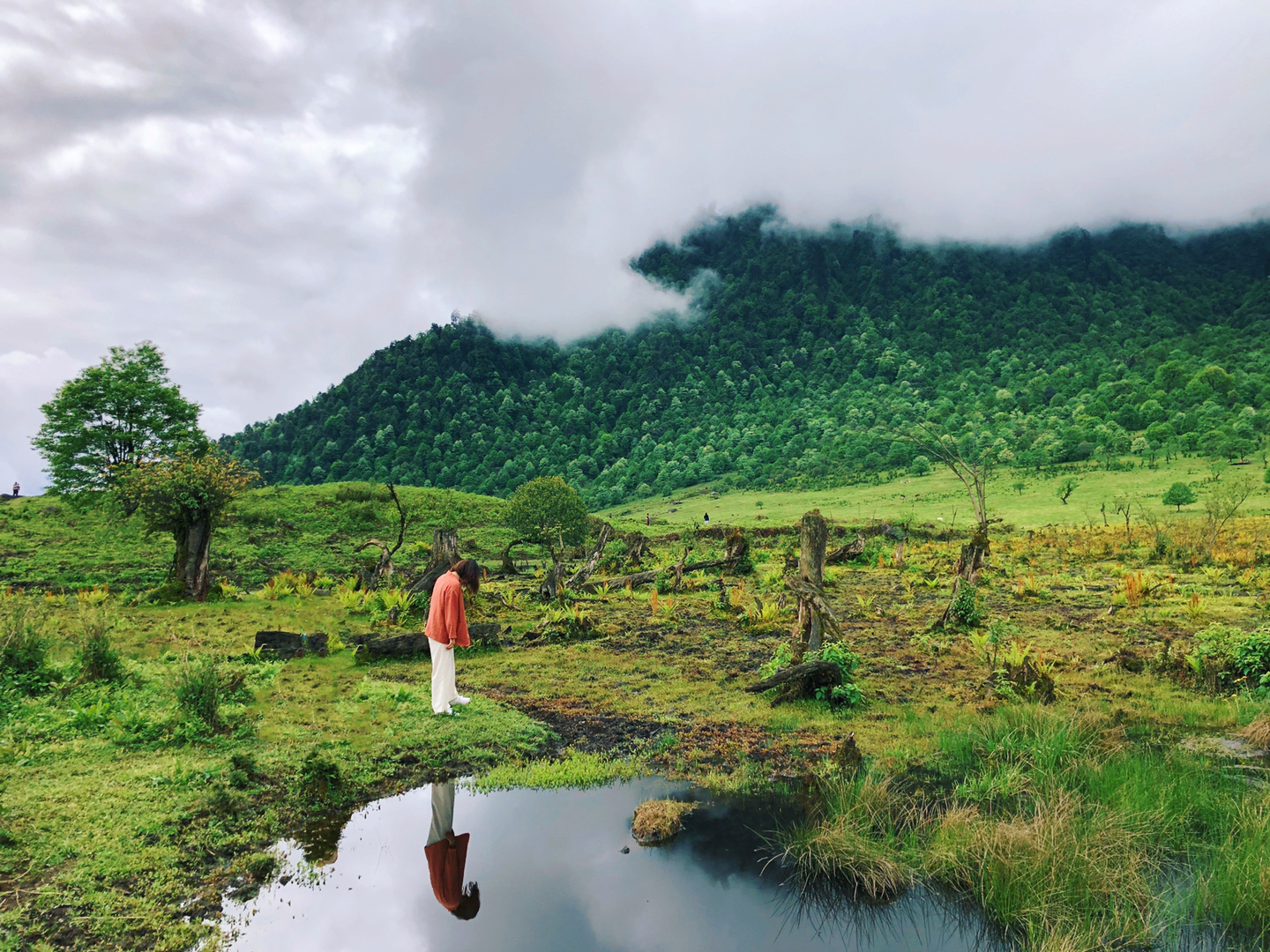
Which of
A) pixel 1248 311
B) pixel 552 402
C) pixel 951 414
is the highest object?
pixel 1248 311

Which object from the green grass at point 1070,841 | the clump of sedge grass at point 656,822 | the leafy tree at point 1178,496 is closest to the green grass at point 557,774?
the clump of sedge grass at point 656,822

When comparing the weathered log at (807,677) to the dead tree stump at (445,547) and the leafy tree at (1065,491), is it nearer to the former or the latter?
the dead tree stump at (445,547)

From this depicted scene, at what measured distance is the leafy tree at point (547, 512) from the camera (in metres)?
33.4

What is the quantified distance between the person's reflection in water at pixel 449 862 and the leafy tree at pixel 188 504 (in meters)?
14.1

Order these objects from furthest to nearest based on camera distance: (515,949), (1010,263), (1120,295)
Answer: (1010,263) → (1120,295) → (515,949)

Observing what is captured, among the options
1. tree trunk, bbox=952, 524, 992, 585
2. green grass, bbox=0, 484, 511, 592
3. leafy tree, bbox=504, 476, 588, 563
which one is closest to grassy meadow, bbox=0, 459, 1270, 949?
tree trunk, bbox=952, 524, 992, 585

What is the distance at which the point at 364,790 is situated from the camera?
702 cm

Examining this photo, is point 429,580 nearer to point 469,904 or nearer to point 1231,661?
point 469,904

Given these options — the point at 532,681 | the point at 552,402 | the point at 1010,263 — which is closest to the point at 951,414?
the point at 552,402

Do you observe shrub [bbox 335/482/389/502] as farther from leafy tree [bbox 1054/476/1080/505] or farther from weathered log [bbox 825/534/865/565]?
leafy tree [bbox 1054/476/1080/505]

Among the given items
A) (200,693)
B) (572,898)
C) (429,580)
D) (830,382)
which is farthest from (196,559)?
(830,382)

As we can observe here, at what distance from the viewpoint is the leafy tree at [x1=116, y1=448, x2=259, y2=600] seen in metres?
17.5

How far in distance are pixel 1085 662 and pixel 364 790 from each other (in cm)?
1168

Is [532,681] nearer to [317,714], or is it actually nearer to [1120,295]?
[317,714]
